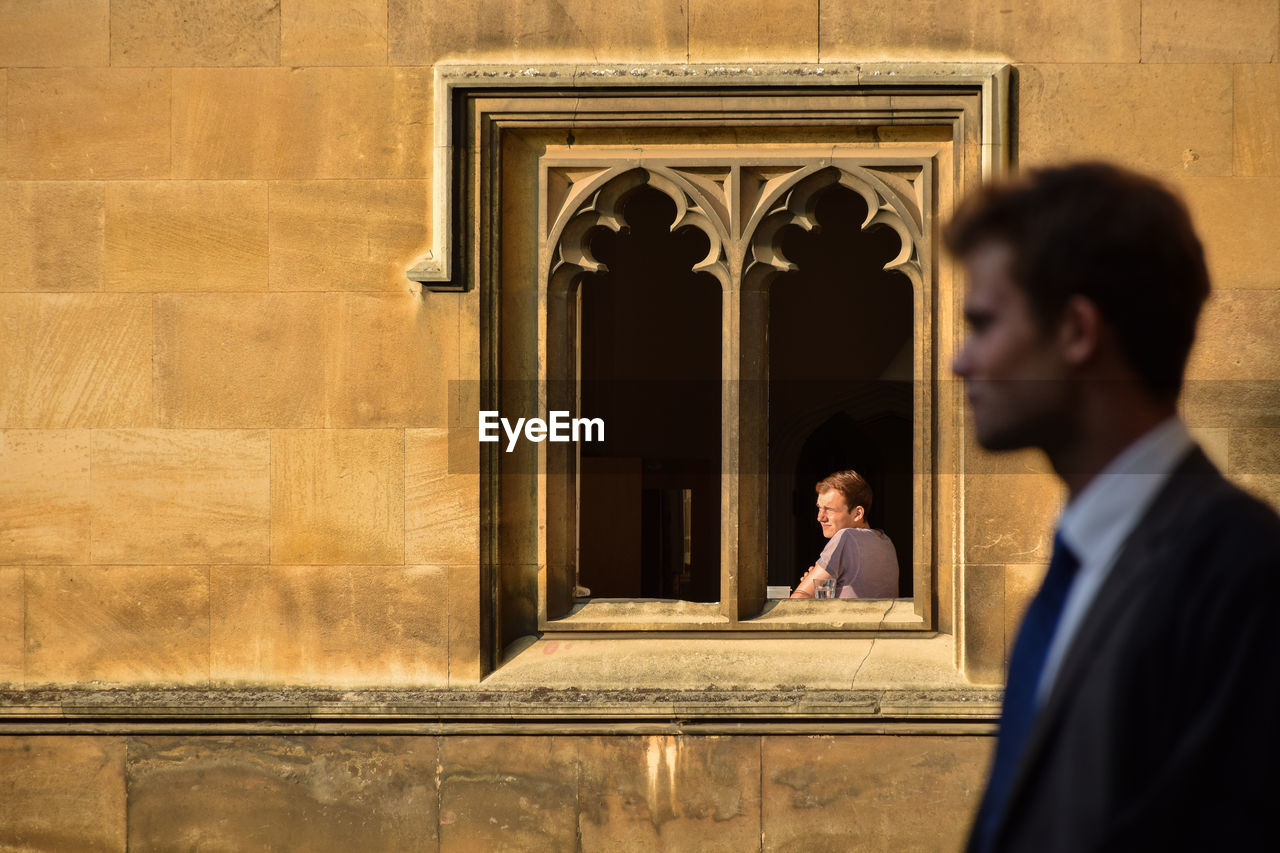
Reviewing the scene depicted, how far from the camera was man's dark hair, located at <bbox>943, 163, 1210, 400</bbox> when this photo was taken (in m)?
1.10

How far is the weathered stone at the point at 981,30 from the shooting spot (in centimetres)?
465

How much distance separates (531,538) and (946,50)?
2.23 metres

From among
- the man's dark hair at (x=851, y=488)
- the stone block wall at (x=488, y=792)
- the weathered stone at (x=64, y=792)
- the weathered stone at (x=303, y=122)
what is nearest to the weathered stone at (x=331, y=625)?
the stone block wall at (x=488, y=792)

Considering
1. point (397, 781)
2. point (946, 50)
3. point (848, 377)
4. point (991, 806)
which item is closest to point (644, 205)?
point (848, 377)

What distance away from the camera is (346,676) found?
15.7ft

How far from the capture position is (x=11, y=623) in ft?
15.9

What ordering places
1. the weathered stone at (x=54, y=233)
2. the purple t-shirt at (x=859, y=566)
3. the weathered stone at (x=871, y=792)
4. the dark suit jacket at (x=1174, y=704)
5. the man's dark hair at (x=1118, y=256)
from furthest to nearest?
the purple t-shirt at (x=859, y=566)
the weathered stone at (x=54, y=233)
the weathered stone at (x=871, y=792)
the man's dark hair at (x=1118, y=256)
the dark suit jacket at (x=1174, y=704)

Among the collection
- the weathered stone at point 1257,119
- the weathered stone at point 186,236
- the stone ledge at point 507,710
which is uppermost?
the weathered stone at point 1257,119

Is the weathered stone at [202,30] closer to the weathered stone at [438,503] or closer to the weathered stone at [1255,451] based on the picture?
the weathered stone at [438,503]

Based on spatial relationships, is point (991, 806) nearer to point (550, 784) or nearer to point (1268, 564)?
point (1268, 564)

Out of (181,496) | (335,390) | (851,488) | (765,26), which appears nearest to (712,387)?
(851,488)

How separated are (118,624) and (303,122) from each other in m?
1.86

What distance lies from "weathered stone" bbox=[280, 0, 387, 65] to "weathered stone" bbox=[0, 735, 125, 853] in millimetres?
2448

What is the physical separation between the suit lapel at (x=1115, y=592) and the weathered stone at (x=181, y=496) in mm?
4035
